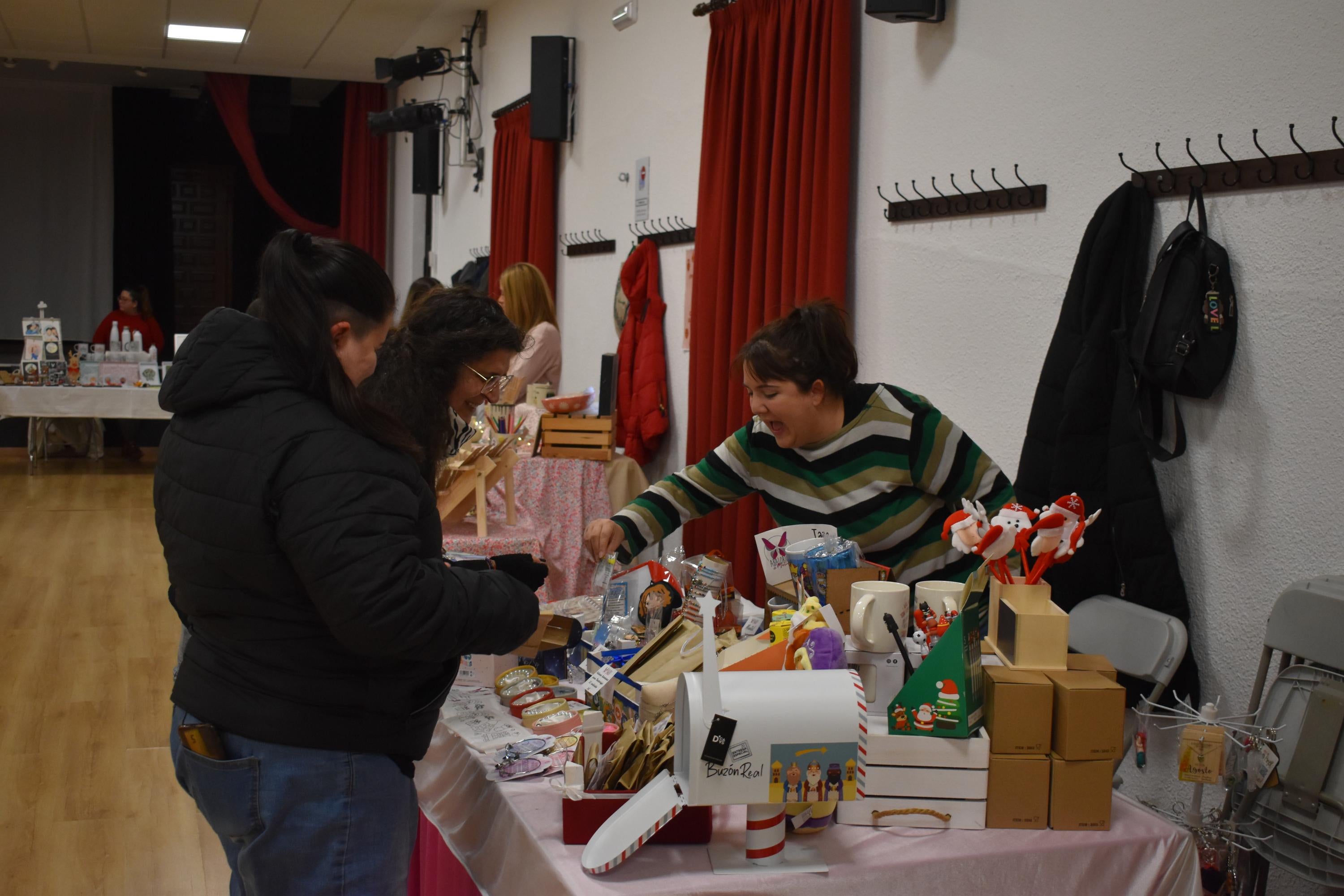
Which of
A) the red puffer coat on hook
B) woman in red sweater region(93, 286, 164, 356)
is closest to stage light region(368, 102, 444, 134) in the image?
woman in red sweater region(93, 286, 164, 356)

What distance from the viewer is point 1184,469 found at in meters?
2.48

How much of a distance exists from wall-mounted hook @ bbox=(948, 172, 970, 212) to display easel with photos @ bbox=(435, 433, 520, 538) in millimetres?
1446

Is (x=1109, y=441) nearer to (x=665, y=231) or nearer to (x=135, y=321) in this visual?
(x=665, y=231)

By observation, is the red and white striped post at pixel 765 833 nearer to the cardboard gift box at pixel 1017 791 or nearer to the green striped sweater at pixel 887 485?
the cardboard gift box at pixel 1017 791

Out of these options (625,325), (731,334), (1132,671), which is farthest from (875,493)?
(625,325)

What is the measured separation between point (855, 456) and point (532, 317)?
3101 mm

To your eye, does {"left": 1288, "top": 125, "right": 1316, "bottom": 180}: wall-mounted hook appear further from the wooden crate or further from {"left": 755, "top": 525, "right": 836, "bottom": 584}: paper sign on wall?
the wooden crate

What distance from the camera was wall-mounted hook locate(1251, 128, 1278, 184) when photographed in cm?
225

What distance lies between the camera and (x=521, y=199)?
A: 22.9 feet

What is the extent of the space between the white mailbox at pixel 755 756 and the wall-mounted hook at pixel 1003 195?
6.44 ft

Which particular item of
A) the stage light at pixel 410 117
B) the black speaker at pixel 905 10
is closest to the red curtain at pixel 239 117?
the stage light at pixel 410 117

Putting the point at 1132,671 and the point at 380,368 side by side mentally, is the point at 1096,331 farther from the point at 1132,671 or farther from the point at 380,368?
the point at 380,368

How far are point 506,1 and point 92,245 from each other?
20.6 feet

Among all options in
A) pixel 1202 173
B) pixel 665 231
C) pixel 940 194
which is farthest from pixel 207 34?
pixel 1202 173
